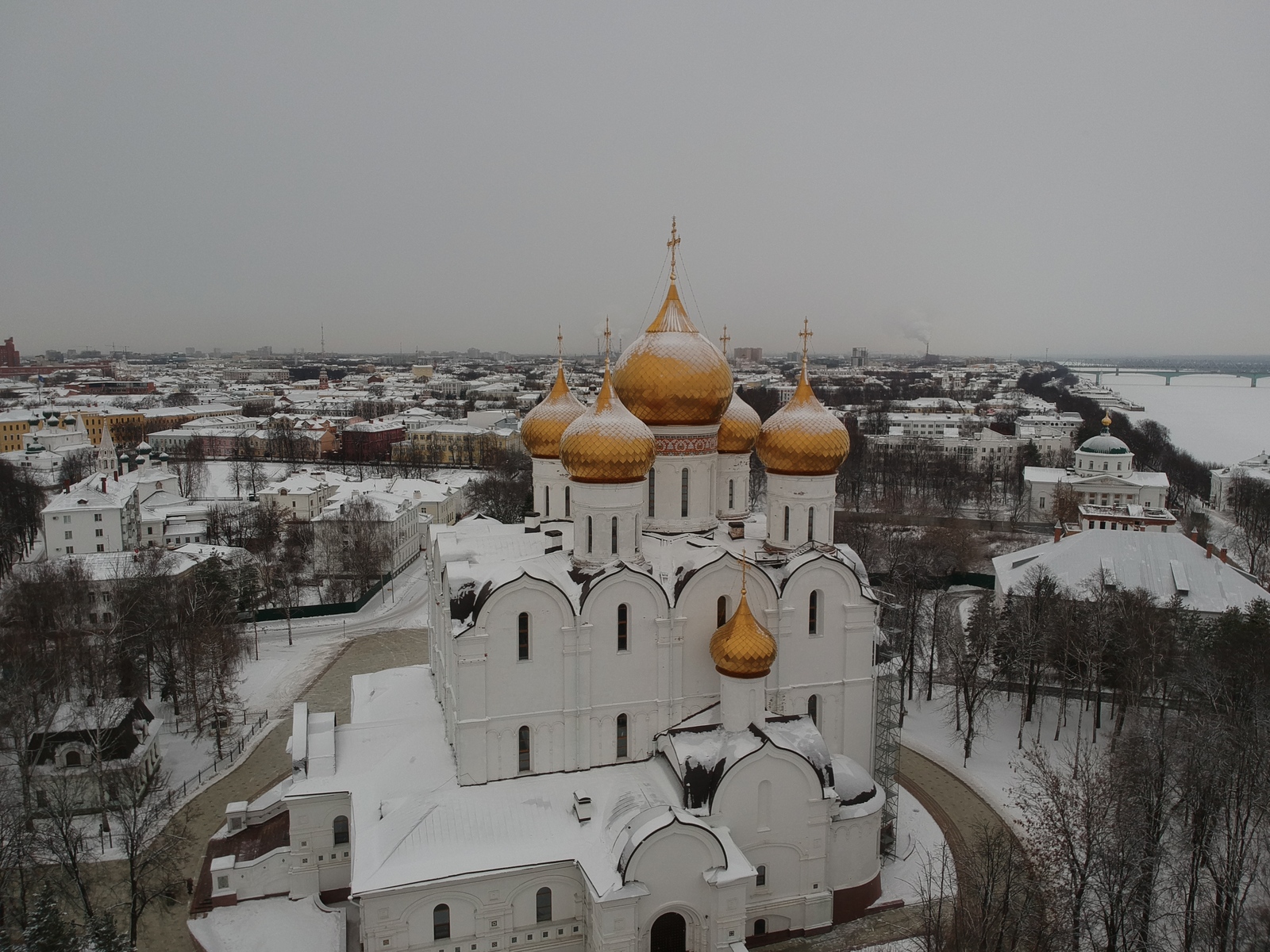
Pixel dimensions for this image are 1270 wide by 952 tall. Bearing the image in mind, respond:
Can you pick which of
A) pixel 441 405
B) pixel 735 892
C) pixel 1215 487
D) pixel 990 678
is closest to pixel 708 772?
pixel 735 892

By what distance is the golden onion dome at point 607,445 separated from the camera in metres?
15.0

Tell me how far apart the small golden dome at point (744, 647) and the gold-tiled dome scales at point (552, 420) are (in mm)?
6663

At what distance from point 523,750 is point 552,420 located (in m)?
7.57

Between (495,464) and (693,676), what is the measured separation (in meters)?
50.4

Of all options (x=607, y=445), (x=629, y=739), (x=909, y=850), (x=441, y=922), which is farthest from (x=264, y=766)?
(x=909, y=850)

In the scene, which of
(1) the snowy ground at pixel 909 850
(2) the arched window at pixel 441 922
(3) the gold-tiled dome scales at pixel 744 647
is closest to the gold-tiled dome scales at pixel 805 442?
(3) the gold-tiled dome scales at pixel 744 647

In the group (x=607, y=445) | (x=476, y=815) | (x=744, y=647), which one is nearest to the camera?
(x=476, y=815)

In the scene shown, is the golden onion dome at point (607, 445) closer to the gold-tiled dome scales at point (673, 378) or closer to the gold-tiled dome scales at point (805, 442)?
the gold-tiled dome scales at point (673, 378)

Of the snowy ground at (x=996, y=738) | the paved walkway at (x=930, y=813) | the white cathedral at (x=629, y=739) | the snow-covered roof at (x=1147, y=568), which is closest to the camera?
the white cathedral at (x=629, y=739)

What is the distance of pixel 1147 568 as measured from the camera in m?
26.1

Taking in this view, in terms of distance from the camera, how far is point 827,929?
14.3 meters

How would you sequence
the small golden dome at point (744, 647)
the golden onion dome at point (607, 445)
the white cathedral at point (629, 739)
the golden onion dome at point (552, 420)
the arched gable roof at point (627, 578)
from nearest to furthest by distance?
1. the white cathedral at point (629, 739)
2. the small golden dome at point (744, 647)
3. the arched gable roof at point (627, 578)
4. the golden onion dome at point (607, 445)
5. the golden onion dome at point (552, 420)

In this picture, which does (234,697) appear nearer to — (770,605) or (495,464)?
(770,605)

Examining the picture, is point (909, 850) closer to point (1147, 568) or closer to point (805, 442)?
point (805, 442)
